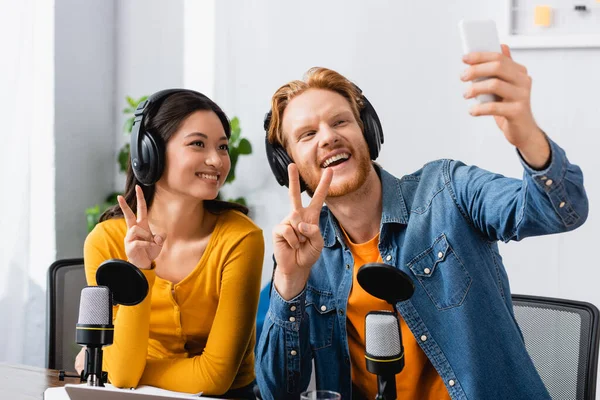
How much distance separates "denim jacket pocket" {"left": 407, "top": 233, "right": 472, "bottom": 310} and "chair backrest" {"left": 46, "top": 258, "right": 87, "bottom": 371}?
112 cm

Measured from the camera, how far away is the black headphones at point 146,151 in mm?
1788

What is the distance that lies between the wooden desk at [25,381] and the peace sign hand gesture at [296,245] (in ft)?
1.95

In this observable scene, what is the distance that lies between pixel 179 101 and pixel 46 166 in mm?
1674

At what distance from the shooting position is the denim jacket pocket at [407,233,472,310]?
4.95ft

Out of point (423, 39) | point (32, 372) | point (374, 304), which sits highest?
point (423, 39)

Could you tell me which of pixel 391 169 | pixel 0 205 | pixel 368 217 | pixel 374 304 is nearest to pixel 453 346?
pixel 374 304

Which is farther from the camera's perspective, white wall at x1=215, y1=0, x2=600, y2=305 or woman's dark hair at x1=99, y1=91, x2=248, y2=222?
white wall at x1=215, y1=0, x2=600, y2=305

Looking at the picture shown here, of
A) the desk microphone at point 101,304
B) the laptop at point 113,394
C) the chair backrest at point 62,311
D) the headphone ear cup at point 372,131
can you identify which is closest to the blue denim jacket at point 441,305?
the headphone ear cup at point 372,131

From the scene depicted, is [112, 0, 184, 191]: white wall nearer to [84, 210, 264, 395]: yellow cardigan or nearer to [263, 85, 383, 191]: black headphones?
[84, 210, 264, 395]: yellow cardigan

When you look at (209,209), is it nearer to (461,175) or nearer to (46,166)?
(461,175)

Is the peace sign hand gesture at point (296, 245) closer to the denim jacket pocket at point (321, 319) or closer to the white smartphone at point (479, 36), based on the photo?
the denim jacket pocket at point (321, 319)

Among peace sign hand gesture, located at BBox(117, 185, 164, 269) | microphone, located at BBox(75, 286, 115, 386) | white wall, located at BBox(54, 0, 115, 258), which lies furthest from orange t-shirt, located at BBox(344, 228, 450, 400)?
white wall, located at BBox(54, 0, 115, 258)

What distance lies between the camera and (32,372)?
1764mm

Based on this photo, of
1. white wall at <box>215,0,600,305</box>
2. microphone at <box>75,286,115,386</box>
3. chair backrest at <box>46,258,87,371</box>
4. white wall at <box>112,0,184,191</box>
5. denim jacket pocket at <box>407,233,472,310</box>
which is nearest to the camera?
microphone at <box>75,286,115,386</box>
